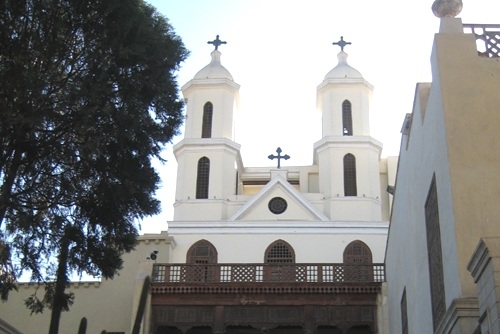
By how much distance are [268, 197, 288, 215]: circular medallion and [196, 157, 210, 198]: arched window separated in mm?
2837

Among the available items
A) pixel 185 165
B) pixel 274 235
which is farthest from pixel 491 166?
pixel 185 165

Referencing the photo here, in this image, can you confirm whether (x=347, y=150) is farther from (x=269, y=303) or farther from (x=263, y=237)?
(x=269, y=303)

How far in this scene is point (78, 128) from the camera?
48.4 ft

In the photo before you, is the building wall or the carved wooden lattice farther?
→ the building wall

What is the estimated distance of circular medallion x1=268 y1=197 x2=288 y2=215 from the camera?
3562cm

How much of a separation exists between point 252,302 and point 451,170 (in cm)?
1418

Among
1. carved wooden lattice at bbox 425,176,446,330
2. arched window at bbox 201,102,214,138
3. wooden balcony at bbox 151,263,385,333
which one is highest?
arched window at bbox 201,102,214,138

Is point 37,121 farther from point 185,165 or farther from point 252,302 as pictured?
point 185,165

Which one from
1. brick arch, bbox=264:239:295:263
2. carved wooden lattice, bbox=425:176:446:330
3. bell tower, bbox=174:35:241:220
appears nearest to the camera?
carved wooden lattice, bbox=425:176:446:330

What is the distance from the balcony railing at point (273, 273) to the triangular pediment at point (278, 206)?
23.8 feet

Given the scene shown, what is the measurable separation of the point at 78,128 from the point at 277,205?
2151cm

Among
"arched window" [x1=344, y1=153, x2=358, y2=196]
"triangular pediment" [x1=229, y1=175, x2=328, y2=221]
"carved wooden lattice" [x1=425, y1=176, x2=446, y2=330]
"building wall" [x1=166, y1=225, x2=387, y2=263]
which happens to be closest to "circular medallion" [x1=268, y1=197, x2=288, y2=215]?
"triangular pediment" [x1=229, y1=175, x2=328, y2=221]

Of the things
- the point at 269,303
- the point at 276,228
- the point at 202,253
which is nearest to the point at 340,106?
the point at 276,228

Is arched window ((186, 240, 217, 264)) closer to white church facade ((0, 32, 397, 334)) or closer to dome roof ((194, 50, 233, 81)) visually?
white church facade ((0, 32, 397, 334))
